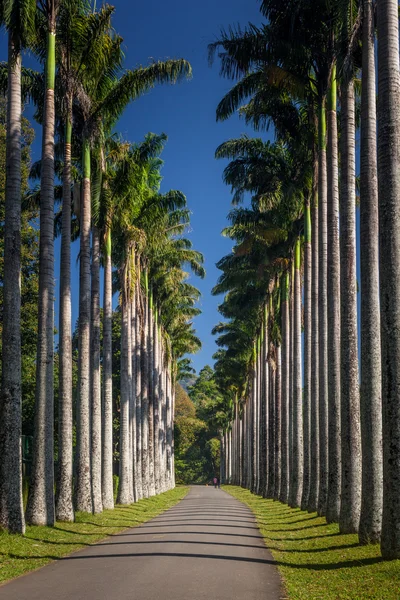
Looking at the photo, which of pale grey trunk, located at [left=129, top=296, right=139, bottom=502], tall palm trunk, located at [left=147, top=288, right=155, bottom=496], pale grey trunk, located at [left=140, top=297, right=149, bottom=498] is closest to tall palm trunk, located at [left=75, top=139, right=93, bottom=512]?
pale grey trunk, located at [left=129, top=296, right=139, bottom=502]

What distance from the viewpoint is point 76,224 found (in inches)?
1235

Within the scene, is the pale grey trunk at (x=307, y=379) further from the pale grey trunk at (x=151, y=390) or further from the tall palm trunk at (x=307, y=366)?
the pale grey trunk at (x=151, y=390)

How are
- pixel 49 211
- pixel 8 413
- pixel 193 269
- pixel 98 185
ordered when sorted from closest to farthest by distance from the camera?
pixel 8 413
pixel 49 211
pixel 98 185
pixel 193 269

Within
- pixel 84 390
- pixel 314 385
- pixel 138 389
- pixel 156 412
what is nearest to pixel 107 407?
pixel 84 390

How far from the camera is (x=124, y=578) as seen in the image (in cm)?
1132

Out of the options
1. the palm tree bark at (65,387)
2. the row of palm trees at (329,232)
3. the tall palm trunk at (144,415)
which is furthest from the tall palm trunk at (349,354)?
the tall palm trunk at (144,415)

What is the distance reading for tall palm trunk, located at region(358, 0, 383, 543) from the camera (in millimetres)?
14336

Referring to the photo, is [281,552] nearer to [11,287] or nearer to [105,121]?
[11,287]

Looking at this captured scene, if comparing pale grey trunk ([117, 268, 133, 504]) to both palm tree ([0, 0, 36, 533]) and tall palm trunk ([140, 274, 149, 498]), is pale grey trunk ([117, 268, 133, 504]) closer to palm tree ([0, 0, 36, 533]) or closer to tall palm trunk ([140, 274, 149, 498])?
tall palm trunk ([140, 274, 149, 498])

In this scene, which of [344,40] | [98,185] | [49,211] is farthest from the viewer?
[98,185]

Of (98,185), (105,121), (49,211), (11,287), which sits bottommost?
(11,287)

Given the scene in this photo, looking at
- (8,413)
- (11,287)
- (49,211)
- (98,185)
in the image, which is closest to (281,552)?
(8,413)

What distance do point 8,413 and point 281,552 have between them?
668cm

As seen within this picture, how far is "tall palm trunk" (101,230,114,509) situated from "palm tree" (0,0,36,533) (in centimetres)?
1223
